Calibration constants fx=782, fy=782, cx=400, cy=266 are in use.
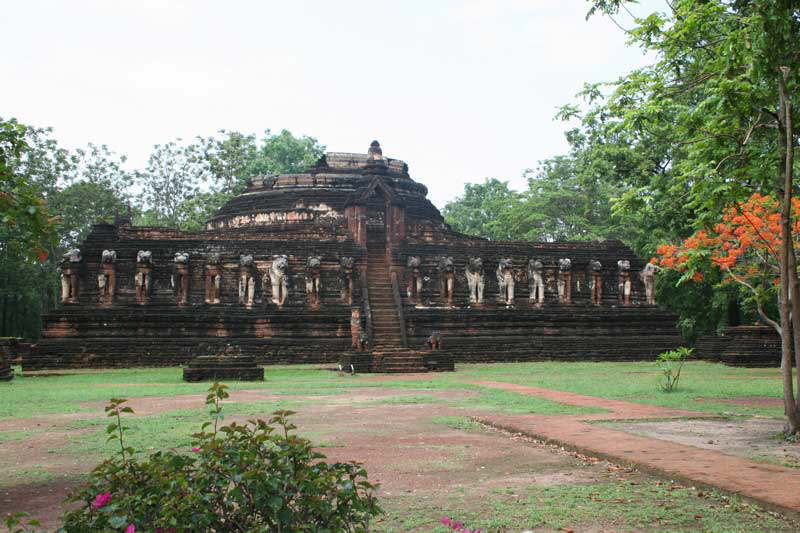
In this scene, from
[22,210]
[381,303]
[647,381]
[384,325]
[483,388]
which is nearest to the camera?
[22,210]

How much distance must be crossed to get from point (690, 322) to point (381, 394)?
2102 cm

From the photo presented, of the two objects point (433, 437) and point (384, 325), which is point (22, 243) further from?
point (384, 325)

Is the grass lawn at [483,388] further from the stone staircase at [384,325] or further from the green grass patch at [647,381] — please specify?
the stone staircase at [384,325]

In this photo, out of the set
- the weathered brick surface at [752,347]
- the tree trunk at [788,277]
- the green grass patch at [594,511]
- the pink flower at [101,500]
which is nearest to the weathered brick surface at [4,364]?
the green grass patch at [594,511]

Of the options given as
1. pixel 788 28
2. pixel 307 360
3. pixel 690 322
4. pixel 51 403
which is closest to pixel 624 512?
pixel 788 28

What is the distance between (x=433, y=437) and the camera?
8258 mm

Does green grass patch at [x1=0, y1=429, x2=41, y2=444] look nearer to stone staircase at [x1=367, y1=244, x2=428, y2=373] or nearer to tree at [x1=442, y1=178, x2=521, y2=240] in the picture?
stone staircase at [x1=367, y1=244, x2=428, y2=373]

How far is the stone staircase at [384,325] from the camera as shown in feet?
65.4

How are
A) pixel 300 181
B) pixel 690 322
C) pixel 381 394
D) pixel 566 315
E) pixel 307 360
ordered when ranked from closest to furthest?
pixel 381 394 < pixel 307 360 < pixel 566 315 < pixel 690 322 < pixel 300 181

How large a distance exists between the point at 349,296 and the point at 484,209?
31.4 m

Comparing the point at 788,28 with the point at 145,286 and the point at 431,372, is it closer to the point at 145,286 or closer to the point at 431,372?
the point at 431,372

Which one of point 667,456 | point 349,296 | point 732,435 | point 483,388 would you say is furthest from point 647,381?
point 349,296

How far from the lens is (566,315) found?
27.0 m

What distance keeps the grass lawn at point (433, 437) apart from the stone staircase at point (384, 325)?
1668 millimetres
